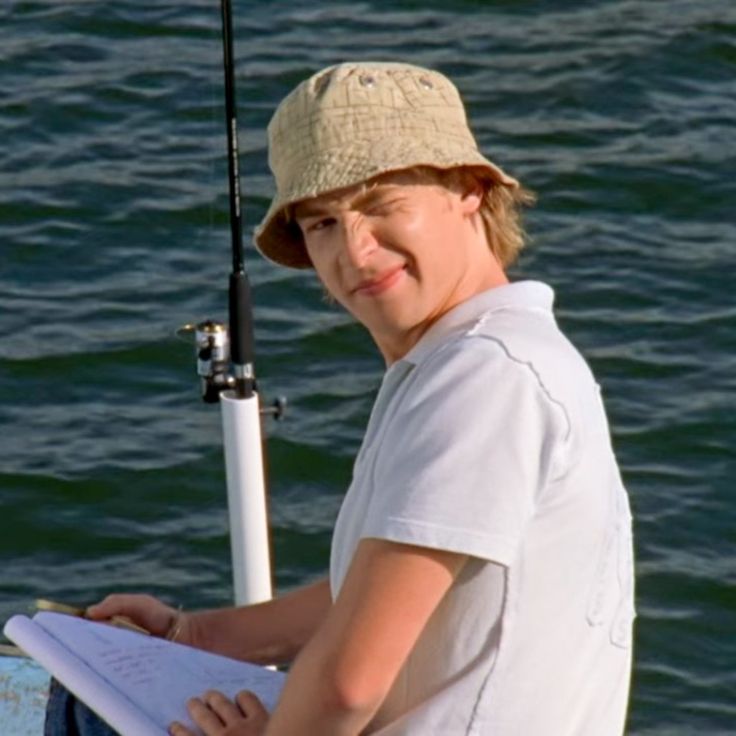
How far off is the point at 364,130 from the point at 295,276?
3938 millimetres

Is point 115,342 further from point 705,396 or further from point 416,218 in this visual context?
point 416,218

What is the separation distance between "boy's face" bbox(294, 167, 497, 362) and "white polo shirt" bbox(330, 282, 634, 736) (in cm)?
4

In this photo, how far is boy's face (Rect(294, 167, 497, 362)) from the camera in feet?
7.28

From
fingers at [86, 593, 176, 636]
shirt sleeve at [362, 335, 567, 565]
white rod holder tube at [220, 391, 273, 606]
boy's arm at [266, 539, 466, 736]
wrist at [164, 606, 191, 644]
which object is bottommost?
white rod holder tube at [220, 391, 273, 606]

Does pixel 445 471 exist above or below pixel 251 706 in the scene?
above

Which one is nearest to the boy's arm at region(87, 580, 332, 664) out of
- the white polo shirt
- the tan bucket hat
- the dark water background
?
the white polo shirt

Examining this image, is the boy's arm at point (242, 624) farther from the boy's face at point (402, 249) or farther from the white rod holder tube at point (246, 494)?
the white rod holder tube at point (246, 494)

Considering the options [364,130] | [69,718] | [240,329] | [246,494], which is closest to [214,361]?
[240,329]

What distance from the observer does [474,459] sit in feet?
6.66

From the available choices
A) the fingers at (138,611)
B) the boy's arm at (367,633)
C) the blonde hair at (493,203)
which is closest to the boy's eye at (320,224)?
the blonde hair at (493,203)

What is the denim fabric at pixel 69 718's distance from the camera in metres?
2.44

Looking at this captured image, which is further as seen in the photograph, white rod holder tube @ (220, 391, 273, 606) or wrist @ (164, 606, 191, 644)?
white rod holder tube @ (220, 391, 273, 606)

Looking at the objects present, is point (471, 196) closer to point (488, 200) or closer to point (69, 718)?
point (488, 200)

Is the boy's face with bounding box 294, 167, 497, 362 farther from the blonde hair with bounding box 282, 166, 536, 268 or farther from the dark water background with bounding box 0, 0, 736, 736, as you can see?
the dark water background with bounding box 0, 0, 736, 736
